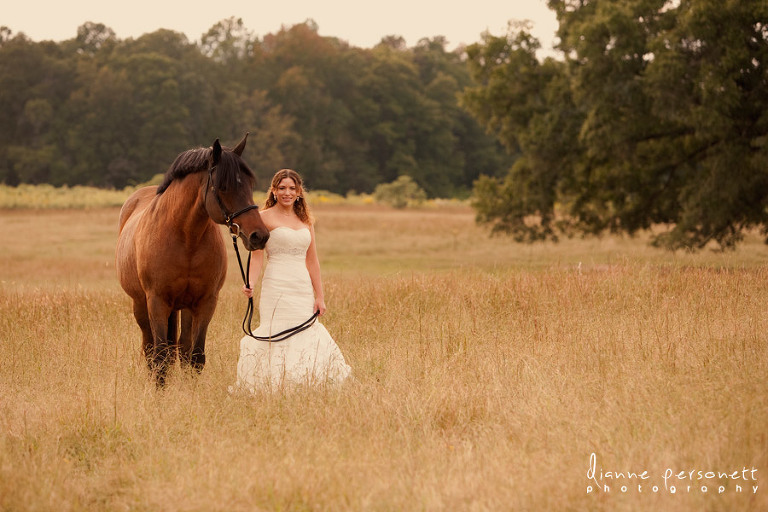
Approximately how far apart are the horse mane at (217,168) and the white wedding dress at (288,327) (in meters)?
0.89

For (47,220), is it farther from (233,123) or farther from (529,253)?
(233,123)

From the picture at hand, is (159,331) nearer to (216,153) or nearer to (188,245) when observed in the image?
(188,245)

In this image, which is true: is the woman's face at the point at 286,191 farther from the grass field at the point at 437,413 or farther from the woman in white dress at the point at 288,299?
the grass field at the point at 437,413

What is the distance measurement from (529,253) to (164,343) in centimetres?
2101

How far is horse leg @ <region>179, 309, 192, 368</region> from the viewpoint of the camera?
22.7ft

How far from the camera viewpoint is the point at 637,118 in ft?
64.4

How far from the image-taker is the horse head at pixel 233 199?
5.91 m

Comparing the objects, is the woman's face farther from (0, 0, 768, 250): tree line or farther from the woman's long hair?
(0, 0, 768, 250): tree line

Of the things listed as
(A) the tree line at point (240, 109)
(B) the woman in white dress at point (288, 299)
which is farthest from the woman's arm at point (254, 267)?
(A) the tree line at point (240, 109)

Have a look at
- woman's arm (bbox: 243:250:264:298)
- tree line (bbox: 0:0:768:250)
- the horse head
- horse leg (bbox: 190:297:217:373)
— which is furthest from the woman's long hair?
tree line (bbox: 0:0:768:250)

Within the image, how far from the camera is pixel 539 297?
33.2 feet

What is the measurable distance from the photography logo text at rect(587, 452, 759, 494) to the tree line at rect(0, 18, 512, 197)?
200 ft

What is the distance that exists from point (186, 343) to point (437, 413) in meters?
2.70

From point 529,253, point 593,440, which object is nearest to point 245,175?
point 593,440
